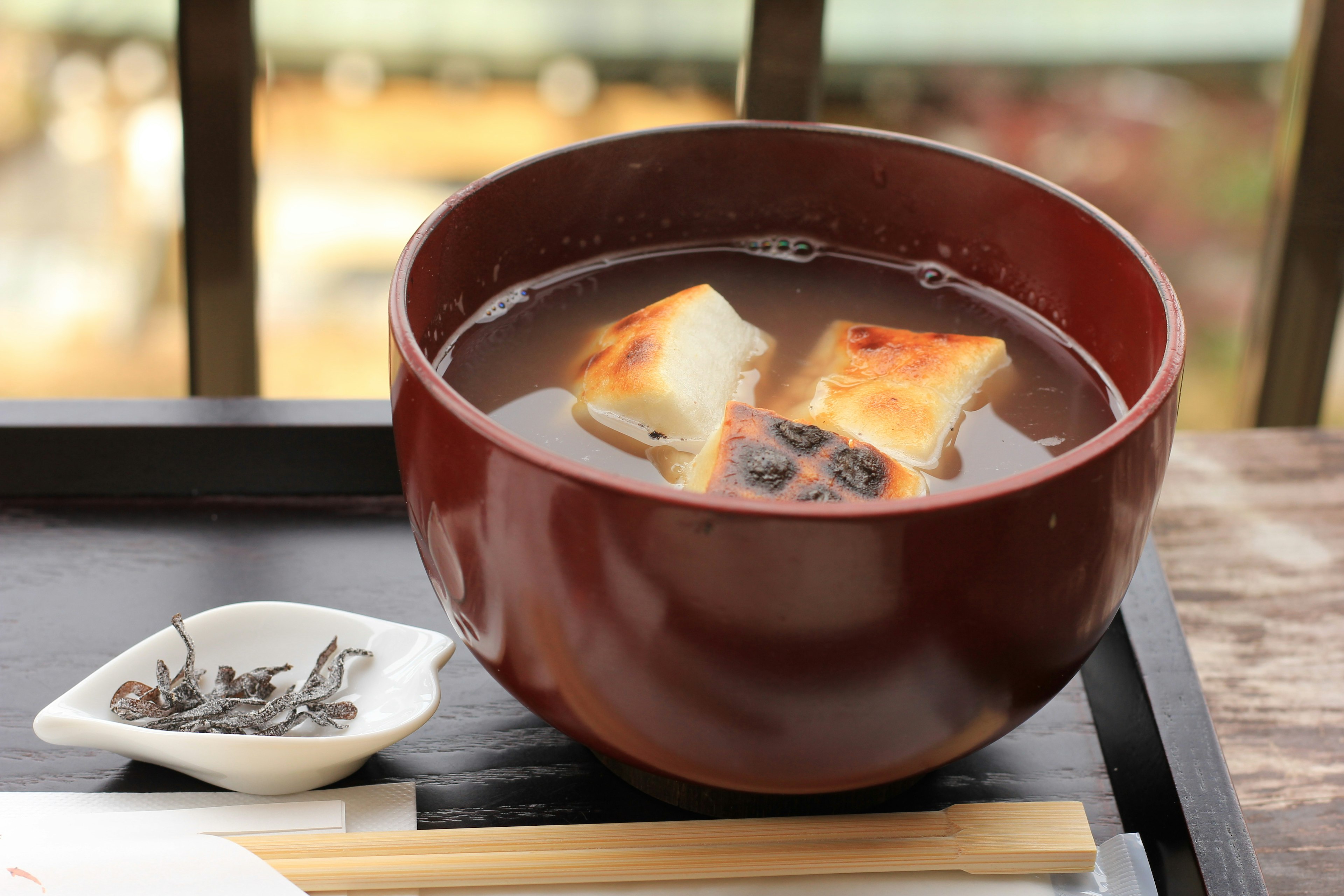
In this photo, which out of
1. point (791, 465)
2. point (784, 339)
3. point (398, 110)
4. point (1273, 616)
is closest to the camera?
point (791, 465)

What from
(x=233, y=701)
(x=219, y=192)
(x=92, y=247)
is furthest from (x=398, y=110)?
(x=233, y=701)

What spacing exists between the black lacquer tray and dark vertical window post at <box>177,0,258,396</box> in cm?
46

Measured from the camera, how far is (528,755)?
2.80ft

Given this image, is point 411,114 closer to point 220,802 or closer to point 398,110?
point 398,110

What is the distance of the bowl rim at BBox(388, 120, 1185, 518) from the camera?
60cm

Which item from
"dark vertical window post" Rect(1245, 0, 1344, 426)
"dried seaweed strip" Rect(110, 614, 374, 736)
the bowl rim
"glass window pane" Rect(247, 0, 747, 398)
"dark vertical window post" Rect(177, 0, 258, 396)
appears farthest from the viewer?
"glass window pane" Rect(247, 0, 747, 398)

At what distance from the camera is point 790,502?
25.4 inches

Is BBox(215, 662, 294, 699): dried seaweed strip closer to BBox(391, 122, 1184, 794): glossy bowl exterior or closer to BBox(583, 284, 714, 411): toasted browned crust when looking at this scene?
BBox(391, 122, 1184, 794): glossy bowl exterior

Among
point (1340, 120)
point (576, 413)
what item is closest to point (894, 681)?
point (576, 413)

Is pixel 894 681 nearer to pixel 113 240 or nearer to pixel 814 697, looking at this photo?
pixel 814 697

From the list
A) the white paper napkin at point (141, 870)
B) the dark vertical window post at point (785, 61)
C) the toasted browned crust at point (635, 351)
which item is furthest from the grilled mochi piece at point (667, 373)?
the dark vertical window post at point (785, 61)

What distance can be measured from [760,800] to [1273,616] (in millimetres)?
566

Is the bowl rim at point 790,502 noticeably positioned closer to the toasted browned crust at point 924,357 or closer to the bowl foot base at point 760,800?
the toasted browned crust at point 924,357

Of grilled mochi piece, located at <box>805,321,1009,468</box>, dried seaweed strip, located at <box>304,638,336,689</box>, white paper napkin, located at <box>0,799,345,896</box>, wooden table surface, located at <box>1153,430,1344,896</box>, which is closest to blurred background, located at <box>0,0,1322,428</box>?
wooden table surface, located at <box>1153,430,1344,896</box>
